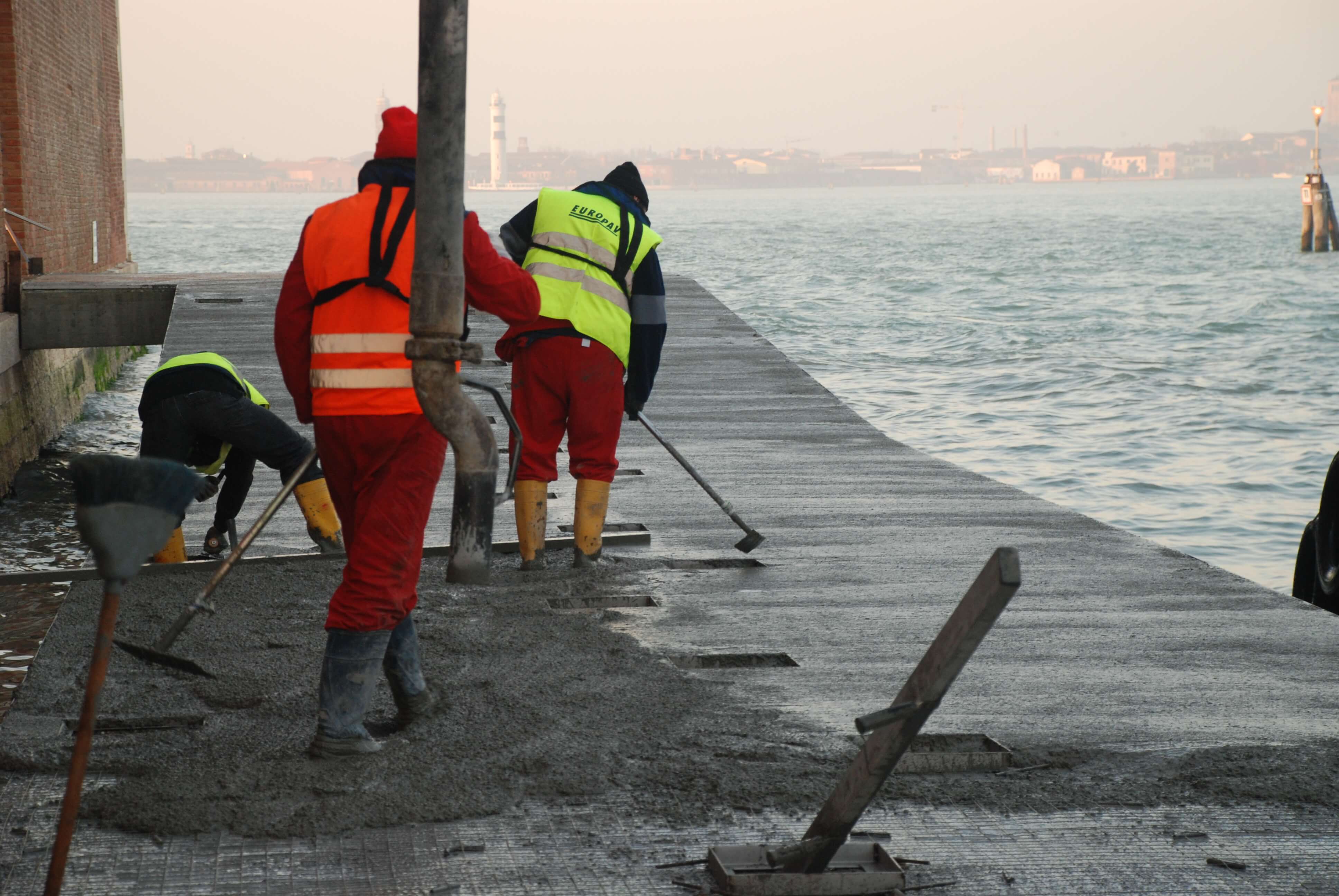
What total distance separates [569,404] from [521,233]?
744 millimetres

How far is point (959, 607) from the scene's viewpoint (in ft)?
8.69

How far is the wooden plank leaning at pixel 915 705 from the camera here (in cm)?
252

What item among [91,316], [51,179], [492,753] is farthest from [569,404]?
[51,179]

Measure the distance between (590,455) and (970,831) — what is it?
2.99 metres

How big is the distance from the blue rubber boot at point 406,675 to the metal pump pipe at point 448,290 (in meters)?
0.48

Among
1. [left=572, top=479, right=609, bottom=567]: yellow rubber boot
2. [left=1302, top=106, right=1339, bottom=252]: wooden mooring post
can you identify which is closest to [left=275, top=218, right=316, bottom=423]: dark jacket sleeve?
[left=572, top=479, right=609, bottom=567]: yellow rubber boot

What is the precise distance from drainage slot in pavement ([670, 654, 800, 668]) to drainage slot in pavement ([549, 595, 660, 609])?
2.40ft

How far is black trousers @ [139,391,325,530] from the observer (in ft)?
18.9

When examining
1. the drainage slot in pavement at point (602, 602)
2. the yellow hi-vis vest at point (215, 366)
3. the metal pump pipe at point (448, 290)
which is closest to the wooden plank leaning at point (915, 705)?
the metal pump pipe at point (448, 290)

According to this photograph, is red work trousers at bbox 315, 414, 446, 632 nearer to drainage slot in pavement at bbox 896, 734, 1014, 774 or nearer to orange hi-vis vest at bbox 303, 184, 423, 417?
orange hi-vis vest at bbox 303, 184, 423, 417

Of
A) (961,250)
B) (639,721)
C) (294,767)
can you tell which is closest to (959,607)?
(639,721)

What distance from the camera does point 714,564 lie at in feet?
20.3

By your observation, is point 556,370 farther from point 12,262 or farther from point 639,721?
point 12,262

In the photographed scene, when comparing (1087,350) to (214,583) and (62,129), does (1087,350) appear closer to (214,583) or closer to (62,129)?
(62,129)
